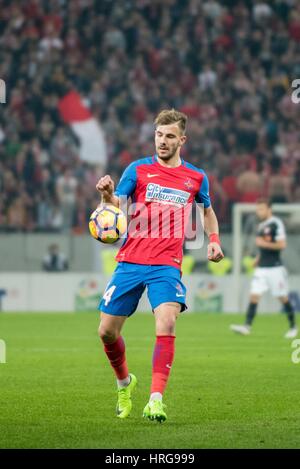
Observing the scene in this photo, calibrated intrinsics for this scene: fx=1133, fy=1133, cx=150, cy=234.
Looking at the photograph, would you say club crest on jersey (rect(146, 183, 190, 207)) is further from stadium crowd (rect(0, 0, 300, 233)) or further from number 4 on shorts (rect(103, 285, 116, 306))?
stadium crowd (rect(0, 0, 300, 233))

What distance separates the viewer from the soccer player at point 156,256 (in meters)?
8.44

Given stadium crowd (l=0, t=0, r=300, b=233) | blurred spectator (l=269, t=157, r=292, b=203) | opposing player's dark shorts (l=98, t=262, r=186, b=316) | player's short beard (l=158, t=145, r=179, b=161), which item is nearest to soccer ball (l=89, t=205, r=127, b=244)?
opposing player's dark shorts (l=98, t=262, r=186, b=316)

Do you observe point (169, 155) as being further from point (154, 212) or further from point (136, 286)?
point (136, 286)

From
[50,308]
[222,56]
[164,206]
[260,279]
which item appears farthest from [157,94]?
[164,206]

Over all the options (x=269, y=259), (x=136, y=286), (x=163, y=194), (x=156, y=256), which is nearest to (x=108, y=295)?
(x=136, y=286)

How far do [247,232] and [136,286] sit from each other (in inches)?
633

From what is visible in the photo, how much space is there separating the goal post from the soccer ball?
14.6 meters

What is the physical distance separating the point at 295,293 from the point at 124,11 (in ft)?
31.4

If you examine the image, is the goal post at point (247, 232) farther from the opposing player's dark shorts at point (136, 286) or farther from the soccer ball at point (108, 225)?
the soccer ball at point (108, 225)

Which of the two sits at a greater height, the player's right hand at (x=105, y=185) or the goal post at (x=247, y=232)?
the player's right hand at (x=105, y=185)

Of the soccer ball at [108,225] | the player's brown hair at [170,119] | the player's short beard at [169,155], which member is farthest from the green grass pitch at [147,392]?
the player's brown hair at [170,119]

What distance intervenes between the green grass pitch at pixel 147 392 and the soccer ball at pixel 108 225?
1355 mm

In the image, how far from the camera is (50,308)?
23.7m

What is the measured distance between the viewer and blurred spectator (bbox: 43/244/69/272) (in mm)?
23219
